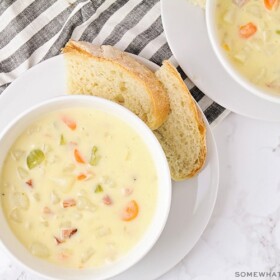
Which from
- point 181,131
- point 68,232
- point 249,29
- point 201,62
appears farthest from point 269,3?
point 68,232

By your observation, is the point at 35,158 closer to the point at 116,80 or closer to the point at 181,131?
the point at 116,80

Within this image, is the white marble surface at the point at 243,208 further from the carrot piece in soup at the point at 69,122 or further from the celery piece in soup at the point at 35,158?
the celery piece in soup at the point at 35,158

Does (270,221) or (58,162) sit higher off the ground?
(58,162)

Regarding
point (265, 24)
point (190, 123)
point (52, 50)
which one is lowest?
point (190, 123)

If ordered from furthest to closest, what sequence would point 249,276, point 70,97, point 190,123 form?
point 249,276
point 190,123
point 70,97

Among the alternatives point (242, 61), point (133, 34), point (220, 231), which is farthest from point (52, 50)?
point (220, 231)

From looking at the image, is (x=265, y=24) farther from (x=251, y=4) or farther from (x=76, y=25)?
(x=76, y=25)
